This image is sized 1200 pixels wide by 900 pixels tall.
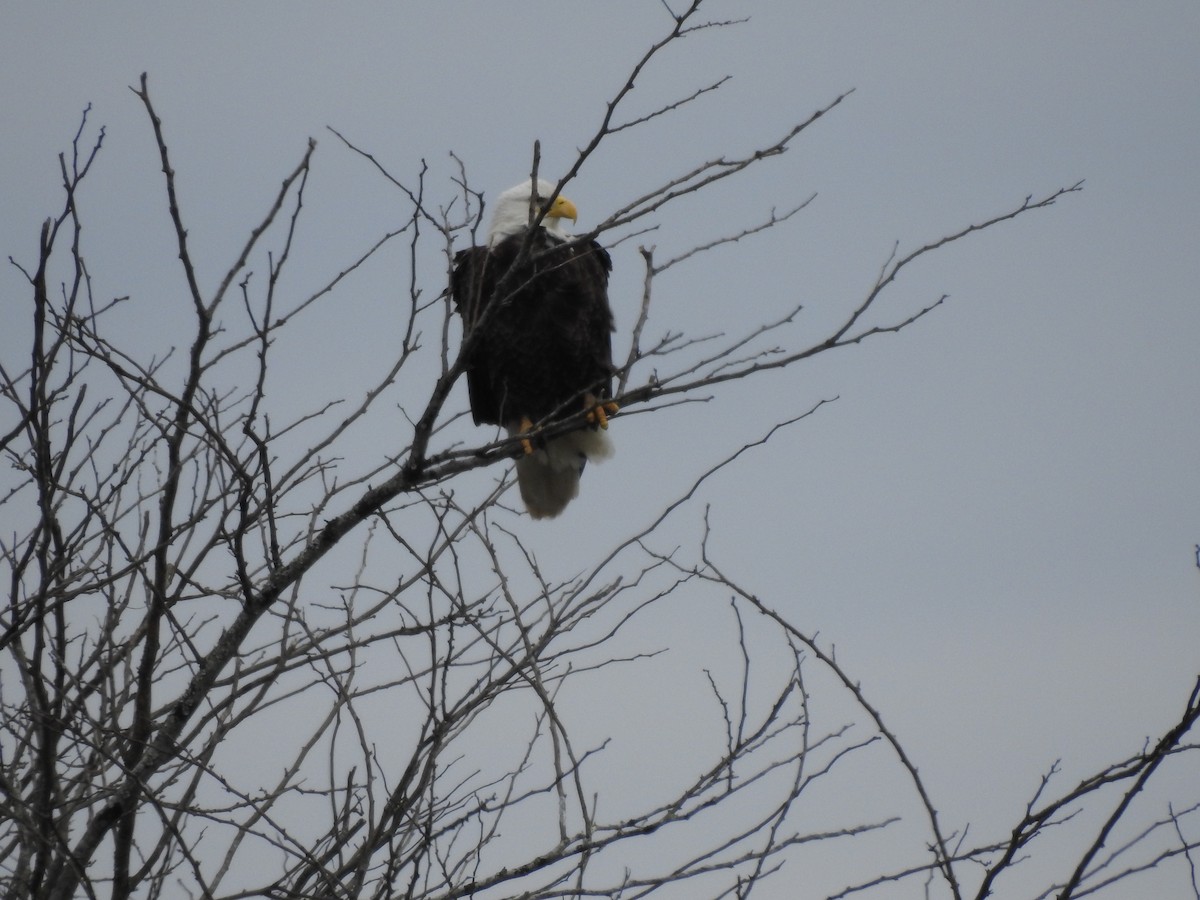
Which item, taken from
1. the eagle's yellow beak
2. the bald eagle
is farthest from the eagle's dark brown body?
the eagle's yellow beak

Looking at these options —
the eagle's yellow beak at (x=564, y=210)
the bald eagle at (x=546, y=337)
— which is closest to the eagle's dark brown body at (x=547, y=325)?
the bald eagle at (x=546, y=337)

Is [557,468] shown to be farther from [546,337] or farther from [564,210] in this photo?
[564,210]

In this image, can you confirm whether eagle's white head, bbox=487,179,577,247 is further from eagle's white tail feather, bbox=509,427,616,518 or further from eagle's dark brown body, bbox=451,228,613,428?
eagle's white tail feather, bbox=509,427,616,518

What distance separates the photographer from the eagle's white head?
570 centimetres

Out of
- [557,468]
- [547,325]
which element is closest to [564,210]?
[547,325]

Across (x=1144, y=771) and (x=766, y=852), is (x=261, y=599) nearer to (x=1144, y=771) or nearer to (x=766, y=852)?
(x=766, y=852)

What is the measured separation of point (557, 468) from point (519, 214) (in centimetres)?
117

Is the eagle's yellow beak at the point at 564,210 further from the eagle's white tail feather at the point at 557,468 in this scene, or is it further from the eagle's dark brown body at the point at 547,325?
the eagle's white tail feather at the point at 557,468

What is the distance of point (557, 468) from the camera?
600 cm

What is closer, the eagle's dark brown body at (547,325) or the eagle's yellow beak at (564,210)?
the eagle's dark brown body at (547,325)

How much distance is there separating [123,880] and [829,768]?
1.40 metres

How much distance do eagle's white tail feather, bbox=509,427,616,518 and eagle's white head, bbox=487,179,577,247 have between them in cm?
88

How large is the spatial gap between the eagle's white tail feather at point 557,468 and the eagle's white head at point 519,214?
2.89 ft

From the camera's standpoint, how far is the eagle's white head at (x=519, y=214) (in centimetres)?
570
